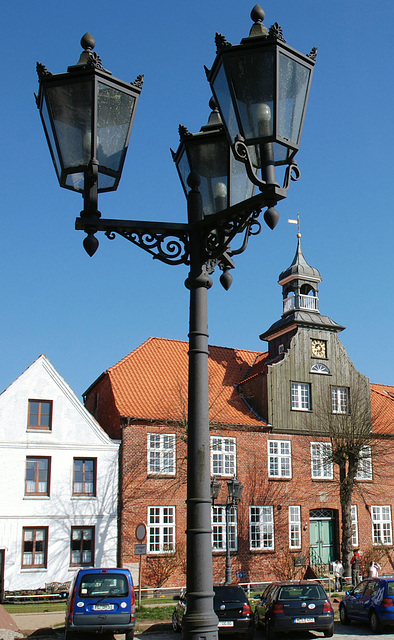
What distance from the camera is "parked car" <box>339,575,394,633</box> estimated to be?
18422 mm

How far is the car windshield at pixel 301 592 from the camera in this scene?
18125 mm

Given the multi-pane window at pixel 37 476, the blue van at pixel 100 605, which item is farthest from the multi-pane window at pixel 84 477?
the blue van at pixel 100 605

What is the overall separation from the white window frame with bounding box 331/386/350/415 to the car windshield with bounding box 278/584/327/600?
17855mm

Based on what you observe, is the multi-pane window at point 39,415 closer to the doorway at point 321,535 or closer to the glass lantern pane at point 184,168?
the doorway at point 321,535

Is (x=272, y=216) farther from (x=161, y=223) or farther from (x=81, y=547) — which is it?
(x=81, y=547)

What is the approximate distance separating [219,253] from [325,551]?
101 feet

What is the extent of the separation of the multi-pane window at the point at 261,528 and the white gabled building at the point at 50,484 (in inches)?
266

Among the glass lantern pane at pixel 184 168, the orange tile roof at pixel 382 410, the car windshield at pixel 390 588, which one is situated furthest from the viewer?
the orange tile roof at pixel 382 410

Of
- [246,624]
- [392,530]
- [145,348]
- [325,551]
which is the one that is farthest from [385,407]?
[246,624]

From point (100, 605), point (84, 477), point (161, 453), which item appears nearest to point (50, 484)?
point (84, 477)

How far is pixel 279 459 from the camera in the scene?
1334 inches

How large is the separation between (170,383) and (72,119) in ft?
96.6

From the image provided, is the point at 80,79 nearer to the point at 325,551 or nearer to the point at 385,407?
the point at 325,551

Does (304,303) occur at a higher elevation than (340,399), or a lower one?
higher
